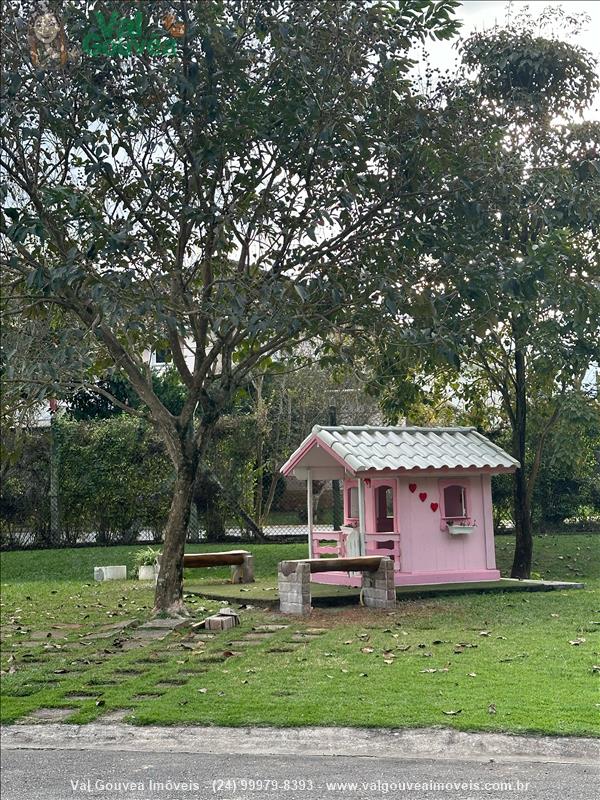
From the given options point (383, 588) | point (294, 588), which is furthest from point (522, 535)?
point (294, 588)

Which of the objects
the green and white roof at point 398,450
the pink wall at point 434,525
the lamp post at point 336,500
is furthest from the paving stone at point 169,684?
the lamp post at point 336,500

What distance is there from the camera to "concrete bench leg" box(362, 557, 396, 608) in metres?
13.1

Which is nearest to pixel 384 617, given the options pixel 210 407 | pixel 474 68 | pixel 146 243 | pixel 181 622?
pixel 181 622

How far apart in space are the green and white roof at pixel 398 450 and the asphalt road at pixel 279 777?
27.1ft

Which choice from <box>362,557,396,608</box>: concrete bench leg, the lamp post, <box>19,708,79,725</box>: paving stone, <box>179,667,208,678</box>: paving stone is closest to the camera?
<box>19,708,79,725</box>: paving stone

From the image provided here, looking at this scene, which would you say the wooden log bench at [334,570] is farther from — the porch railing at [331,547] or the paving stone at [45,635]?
the paving stone at [45,635]

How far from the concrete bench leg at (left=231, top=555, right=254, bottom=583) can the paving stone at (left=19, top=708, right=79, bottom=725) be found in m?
8.91

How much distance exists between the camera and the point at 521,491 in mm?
17750

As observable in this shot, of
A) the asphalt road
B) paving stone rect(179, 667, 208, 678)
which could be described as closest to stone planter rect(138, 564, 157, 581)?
paving stone rect(179, 667, 208, 678)

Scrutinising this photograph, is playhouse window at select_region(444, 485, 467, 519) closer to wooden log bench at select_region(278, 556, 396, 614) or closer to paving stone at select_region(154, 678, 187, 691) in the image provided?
wooden log bench at select_region(278, 556, 396, 614)

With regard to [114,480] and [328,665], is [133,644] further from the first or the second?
[114,480]

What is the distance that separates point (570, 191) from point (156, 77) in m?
6.02

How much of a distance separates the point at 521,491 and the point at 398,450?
3.69 m

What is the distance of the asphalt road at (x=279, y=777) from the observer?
17.9 ft
